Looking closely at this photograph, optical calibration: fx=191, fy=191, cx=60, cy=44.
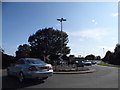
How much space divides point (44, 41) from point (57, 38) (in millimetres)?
3880

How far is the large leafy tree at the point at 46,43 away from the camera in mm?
51438

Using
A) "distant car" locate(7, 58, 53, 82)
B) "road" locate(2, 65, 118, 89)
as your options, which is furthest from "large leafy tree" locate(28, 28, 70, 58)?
"distant car" locate(7, 58, 53, 82)

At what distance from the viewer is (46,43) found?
2071 inches

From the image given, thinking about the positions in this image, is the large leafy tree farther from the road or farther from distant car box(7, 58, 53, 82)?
distant car box(7, 58, 53, 82)

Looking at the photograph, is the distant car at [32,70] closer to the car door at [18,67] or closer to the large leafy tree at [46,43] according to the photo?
the car door at [18,67]

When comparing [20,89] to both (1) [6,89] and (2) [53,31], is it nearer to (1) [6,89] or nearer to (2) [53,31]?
(1) [6,89]

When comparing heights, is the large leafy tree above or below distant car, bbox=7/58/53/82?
above

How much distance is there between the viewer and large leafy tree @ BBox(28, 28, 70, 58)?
51438 millimetres

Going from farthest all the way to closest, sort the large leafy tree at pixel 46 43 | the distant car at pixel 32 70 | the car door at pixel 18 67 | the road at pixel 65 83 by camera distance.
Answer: the large leafy tree at pixel 46 43 < the car door at pixel 18 67 < the distant car at pixel 32 70 < the road at pixel 65 83

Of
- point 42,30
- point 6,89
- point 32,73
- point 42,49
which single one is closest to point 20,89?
point 6,89

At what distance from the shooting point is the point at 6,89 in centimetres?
891

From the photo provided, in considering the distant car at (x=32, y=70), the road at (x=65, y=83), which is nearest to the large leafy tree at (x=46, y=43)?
the road at (x=65, y=83)

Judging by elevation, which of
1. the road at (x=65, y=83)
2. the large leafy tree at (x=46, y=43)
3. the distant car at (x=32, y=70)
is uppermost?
the large leafy tree at (x=46, y=43)

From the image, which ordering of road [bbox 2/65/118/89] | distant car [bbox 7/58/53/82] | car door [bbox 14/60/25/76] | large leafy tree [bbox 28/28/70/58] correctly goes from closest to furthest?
1. road [bbox 2/65/118/89]
2. distant car [bbox 7/58/53/82]
3. car door [bbox 14/60/25/76]
4. large leafy tree [bbox 28/28/70/58]
